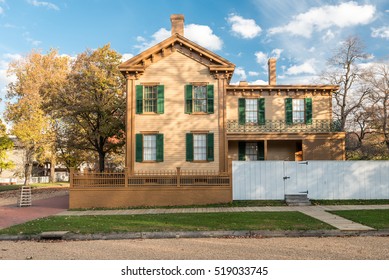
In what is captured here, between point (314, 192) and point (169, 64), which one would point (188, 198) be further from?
point (169, 64)

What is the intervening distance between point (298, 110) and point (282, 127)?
5.79ft

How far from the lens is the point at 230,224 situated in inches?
431

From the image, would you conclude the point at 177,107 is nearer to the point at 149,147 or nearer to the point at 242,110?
the point at 149,147

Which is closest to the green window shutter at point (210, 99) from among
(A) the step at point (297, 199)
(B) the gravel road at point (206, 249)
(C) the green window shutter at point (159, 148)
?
(C) the green window shutter at point (159, 148)

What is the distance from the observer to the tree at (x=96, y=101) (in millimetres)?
26812

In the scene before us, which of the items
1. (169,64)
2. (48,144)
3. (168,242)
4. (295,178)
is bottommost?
(168,242)

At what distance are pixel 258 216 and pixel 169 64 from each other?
12184 millimetres

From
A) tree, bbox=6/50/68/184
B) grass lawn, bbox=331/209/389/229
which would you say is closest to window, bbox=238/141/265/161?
grass lawn, bbox=331/209/389/229

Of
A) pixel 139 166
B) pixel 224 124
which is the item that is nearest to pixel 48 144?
pixel 139 166

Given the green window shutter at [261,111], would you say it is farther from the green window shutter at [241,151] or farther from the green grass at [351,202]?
the green grass at [351,202]

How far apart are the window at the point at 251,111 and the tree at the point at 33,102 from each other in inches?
807

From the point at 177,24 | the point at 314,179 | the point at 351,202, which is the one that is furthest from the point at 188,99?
the point at 351,202

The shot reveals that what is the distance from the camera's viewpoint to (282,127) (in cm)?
2342

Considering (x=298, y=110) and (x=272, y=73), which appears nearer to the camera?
(x=298, y=110)
